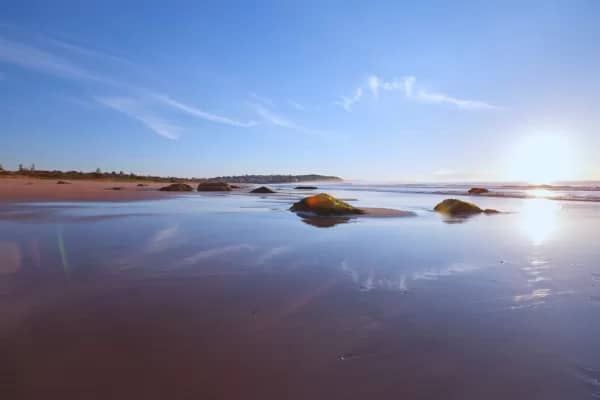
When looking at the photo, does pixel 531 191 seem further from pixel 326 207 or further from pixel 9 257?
pixel 9 257

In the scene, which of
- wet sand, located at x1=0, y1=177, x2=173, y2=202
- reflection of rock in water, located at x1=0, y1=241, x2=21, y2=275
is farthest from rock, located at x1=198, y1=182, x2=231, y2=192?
reflection of rock in water, located at x1=0, y1=241, x2=21, y2=275

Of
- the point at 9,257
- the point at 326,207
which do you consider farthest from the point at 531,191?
the point at 9,257

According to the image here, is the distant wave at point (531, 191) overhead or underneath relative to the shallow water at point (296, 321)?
overhead

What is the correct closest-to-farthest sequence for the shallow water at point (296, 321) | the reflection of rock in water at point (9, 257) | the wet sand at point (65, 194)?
the shallow water at point (296, 321) < the reflection of rock in water at point (9, 257) < the wet sand at point (65, 194)

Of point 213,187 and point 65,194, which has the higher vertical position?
point 213,187

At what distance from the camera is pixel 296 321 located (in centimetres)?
322

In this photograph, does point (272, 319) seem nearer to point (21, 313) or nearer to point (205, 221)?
point (21, 313)

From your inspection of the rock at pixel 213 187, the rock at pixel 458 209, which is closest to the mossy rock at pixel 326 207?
the rock at pixel 458 209

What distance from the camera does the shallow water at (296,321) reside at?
2.24 m

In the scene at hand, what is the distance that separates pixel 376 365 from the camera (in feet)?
8.06

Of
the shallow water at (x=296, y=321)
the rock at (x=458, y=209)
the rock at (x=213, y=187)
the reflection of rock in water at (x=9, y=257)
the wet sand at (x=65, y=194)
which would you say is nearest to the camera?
the shallow water at (x=296, y=321)

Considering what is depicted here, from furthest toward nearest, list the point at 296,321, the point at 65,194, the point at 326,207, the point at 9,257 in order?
the point at 65,194 < the point at 326,207 < the point at 9,257 < the point at 296,321

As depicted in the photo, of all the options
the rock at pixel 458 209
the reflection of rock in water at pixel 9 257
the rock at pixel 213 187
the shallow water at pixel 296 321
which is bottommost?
the shallow water at pixel 296 321

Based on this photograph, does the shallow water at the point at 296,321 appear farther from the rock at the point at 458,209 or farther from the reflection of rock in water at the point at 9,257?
the rock at the point at 458,209
